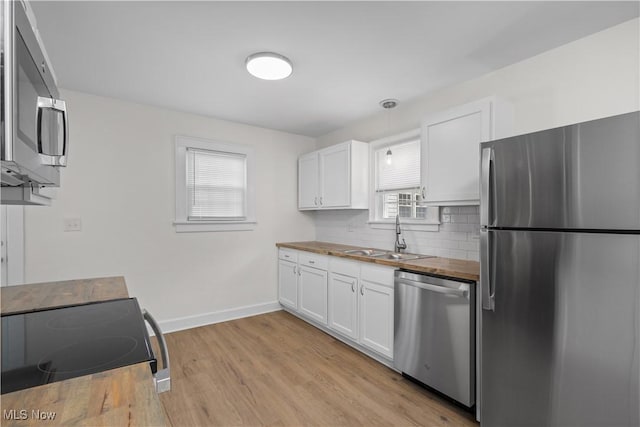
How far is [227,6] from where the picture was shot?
1.79 m

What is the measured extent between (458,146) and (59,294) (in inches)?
112

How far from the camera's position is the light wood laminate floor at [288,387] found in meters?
2.02

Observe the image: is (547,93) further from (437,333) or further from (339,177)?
(339,177)

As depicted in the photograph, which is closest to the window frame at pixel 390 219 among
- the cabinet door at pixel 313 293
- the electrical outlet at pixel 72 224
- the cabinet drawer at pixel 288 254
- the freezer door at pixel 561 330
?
the cabinet door at pixel 313 293

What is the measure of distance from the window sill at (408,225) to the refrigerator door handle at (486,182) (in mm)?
1170

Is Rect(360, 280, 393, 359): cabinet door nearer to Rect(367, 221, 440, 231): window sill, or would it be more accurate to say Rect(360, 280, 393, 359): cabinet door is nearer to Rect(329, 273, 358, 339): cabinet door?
Rect(329, 273, 358, 339): cabinet door

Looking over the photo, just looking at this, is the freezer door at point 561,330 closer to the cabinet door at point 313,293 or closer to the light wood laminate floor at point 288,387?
the light wood laminate floor at point 288,387

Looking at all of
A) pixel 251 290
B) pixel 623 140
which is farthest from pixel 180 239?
pixel 623 140

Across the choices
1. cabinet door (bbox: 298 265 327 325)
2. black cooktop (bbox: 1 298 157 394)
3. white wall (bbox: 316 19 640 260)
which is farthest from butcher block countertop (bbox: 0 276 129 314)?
white wall (bbox: 316 19 640 260)

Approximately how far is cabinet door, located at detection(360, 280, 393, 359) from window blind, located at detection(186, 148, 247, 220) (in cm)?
199

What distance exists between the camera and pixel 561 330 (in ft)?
4.81

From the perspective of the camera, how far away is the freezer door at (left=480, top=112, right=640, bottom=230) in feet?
4.27

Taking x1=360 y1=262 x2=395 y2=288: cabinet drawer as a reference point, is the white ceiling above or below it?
above

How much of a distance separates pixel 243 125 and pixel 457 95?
8.36 ft
